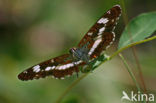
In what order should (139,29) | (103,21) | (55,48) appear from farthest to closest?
(55,48)
(103,21)
(139,29)

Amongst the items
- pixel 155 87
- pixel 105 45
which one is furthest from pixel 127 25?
pixel 155 87

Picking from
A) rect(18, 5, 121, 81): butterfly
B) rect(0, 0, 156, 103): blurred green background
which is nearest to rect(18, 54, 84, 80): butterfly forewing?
rect(18, 5, 121, 81): butterfly

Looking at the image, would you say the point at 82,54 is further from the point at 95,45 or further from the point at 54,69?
the point at 54,69

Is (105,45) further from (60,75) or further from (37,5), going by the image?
(37,5)

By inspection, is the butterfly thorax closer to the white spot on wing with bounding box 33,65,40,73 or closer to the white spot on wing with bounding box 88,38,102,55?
the white spot on wing with bounding box 88,38,102,55

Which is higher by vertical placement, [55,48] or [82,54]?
[55,48]

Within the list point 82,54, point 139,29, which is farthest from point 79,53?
point 139,29

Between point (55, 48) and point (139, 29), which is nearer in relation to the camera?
point (139, 29)
